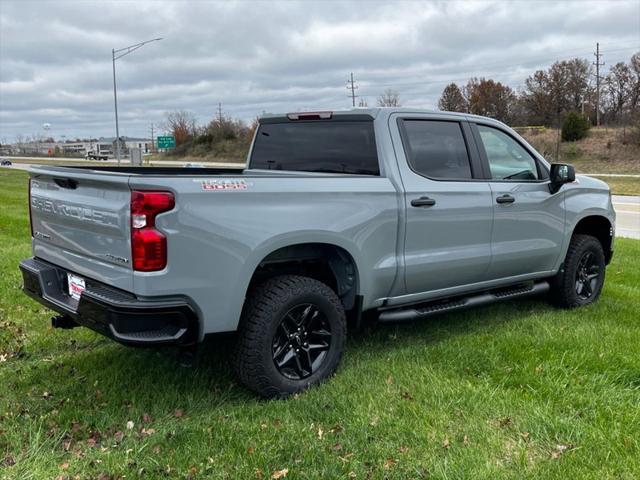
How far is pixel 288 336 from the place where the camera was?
409 centimetres

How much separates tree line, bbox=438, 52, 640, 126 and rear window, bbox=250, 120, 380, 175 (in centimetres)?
5239

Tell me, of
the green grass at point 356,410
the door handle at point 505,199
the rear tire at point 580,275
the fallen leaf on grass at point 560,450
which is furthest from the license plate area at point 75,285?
the rear tire at point 580,275

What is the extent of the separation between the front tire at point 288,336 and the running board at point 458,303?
562 mm

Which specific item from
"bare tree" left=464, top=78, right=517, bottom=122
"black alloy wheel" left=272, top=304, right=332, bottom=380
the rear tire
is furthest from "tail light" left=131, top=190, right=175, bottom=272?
"bare tree" left=464, top=78, right=517, bottom=122

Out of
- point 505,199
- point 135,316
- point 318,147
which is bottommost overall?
point 135,316

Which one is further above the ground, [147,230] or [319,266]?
[147,230]

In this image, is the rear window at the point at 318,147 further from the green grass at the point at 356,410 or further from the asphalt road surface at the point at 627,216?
the asphalt road surface at the point at 627,216

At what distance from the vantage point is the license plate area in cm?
393

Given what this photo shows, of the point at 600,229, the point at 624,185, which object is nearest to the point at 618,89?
the point at 624,185

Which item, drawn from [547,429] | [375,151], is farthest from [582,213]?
[547,429]

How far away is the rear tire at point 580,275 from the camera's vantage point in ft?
19.9

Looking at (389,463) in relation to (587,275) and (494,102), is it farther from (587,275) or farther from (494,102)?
(494,102)

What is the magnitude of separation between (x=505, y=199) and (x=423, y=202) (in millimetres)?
1003

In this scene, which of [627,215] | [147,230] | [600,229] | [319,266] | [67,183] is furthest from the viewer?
[627,215]
